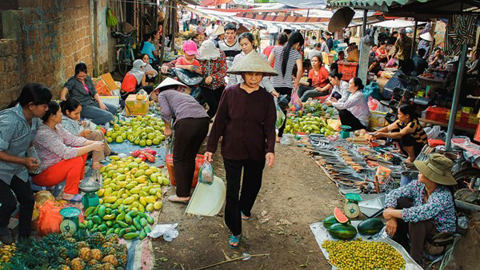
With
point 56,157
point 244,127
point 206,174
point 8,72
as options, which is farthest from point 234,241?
point 8,72

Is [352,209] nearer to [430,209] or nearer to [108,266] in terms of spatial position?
[430,209]

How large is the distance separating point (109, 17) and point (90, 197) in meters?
7.74

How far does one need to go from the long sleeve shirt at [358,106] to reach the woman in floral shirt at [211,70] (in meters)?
2.57

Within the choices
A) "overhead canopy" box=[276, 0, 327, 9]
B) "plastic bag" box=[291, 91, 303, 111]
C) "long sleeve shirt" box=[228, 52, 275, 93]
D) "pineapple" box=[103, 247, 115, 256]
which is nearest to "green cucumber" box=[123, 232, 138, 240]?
"pineapple" box=[103, 247, 115, 256]

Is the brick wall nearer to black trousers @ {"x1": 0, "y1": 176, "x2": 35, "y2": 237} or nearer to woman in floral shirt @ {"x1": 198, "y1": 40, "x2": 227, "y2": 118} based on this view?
black trousers @ {"x1": 0, "y1": 176, "x2": 35, "y2": 237}

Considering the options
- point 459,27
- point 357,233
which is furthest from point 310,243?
point 459,27

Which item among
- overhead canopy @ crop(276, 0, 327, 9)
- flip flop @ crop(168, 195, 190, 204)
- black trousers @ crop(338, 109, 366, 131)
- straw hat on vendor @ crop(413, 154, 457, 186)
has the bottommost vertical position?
flip flop @ crop(168, 195, 190, 204)

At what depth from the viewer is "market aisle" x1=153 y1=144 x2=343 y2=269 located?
12.5 ft

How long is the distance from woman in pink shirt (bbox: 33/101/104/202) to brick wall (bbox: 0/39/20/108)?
123 cm

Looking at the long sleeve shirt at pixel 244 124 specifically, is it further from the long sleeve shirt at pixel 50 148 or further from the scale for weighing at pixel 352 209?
the long sleeve shirt at pixel 50 148

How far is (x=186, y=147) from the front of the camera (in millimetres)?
4500

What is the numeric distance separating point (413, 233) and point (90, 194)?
3.19 m

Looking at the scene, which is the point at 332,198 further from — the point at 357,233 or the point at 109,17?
the point at 109,17

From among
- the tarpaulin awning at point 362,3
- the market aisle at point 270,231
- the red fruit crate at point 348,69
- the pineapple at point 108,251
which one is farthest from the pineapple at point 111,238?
the red fruit crate at point 348,69
